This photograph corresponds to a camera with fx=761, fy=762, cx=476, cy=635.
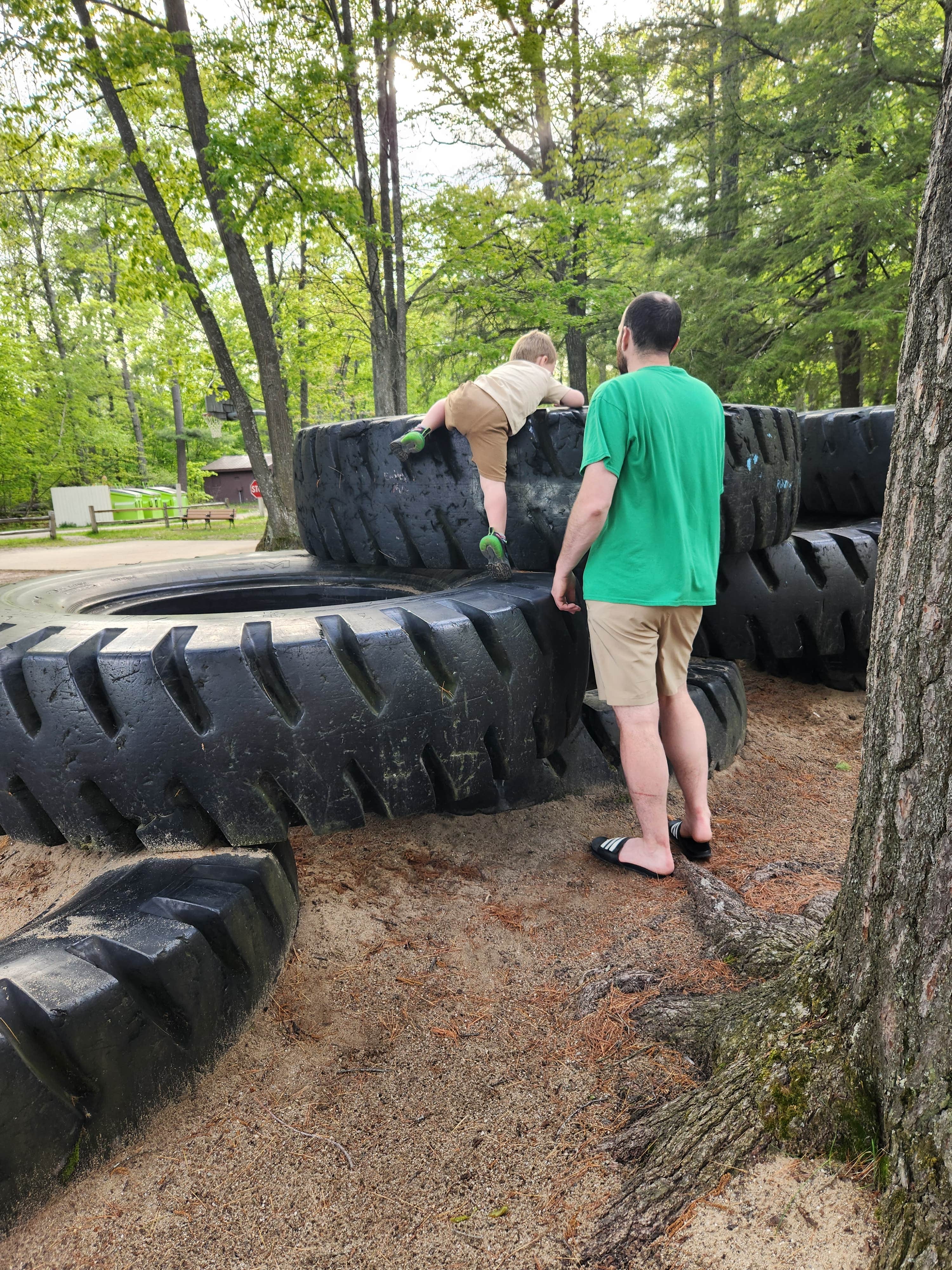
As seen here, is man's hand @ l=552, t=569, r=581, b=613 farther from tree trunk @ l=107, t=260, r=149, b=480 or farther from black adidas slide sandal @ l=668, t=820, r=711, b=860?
tree trunk @ l=107, t=260, r=149, b=480

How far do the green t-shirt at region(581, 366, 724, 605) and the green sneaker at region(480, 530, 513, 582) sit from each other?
0.62m

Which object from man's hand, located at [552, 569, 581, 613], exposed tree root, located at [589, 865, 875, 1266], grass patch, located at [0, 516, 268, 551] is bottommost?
exposed tree root, located at [589, 865, 875, 1266]

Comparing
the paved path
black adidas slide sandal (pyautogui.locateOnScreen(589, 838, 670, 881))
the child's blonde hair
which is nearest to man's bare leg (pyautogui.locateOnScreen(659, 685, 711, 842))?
black adidas slide sandal (pyautogui.locateOnScreen(589, 838, 670, 881))

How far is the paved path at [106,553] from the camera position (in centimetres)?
1269

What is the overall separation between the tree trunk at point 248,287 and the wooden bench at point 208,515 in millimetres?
10544

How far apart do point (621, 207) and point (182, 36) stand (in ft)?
27.9

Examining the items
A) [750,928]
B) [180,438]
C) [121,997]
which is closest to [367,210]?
[750,928]

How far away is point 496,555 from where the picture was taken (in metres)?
3.21

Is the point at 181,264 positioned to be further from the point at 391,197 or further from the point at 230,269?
the point at 391,197

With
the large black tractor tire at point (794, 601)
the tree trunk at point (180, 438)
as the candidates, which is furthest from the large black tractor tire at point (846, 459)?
the tree trunk at point (180, 438)

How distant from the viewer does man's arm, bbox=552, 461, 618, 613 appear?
2.45 metres

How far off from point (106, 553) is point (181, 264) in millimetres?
6198

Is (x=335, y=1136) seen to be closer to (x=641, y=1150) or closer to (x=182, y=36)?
(x=641, y=1150)

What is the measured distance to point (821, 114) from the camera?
1126 centimetres
